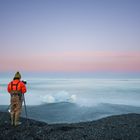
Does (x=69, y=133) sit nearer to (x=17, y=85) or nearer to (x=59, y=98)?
(x=17, y=85)

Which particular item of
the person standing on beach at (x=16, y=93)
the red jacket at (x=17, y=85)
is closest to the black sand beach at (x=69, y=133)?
the person standing on beach at (x=16, y=93)

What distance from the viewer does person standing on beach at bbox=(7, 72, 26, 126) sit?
1478 centimetres

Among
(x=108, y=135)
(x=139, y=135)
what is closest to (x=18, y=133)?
(x=108, y=135)

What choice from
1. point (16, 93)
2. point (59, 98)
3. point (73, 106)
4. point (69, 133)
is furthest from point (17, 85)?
point (59, 98)

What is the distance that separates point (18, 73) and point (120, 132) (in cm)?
697

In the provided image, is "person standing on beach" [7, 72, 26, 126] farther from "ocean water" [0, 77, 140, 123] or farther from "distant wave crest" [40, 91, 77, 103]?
"distant wave crest" [40, 91, 77, 103]

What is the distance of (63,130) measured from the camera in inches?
566

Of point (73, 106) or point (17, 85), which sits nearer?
point (17, 85)

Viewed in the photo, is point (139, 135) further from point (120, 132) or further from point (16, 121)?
point (16, 121)

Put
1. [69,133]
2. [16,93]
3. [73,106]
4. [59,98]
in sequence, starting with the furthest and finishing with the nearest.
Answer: [59,98] < [73,106] < [16,93] < [69,133]

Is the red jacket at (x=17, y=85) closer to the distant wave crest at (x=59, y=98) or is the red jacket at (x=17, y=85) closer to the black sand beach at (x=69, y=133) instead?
the black sand beach at (x=69, y=133)

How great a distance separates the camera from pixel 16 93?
14.9 m

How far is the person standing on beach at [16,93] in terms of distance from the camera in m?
14.8

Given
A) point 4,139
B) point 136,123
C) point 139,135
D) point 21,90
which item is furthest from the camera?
point 136,123
